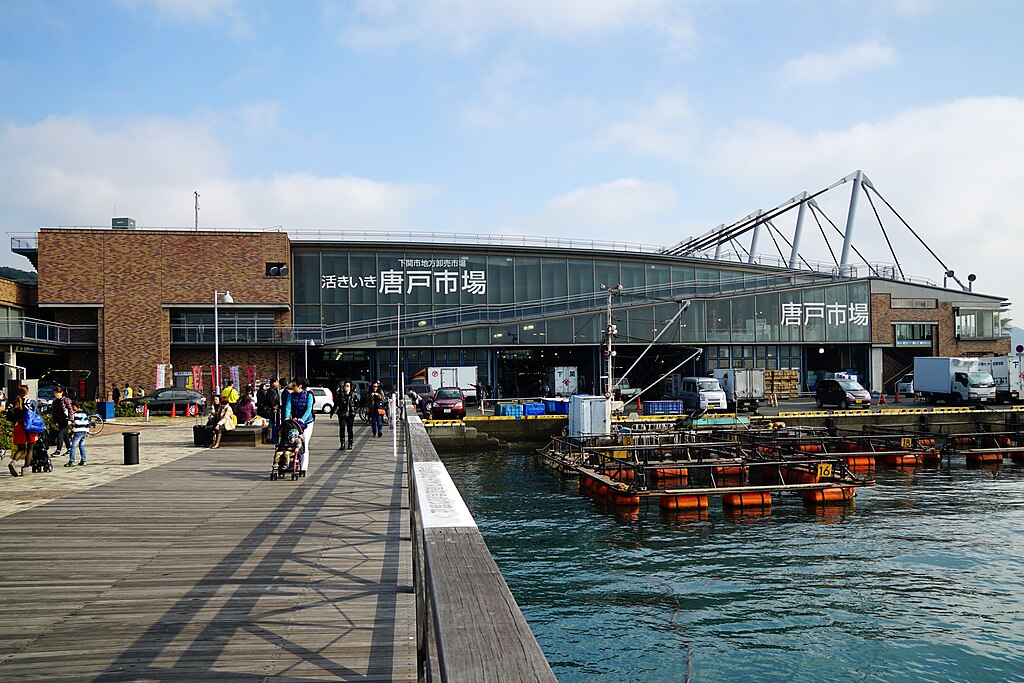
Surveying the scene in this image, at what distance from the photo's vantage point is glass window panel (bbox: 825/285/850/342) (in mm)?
58688

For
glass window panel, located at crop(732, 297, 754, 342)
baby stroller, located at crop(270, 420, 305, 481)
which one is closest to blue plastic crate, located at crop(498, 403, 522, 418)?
glass window panel, located at crop(732, 297, 754, 342)

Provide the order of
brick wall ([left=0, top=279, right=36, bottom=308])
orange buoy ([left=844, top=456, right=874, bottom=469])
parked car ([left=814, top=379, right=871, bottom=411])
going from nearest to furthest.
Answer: orange buoy ([left=844, top=456, right=874, bottom=469]), parked car ([left=814, top=379, right=871, bottom=411]), brick wall ([left=0, top=279, right=36, bottom=308])

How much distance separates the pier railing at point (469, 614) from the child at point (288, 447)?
37.0 feet

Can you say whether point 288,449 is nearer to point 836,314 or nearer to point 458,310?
point 458,310

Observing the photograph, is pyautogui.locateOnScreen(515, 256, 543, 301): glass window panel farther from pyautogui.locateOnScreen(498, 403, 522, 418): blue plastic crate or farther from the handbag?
the handbag

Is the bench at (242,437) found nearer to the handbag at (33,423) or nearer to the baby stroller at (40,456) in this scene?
the baby stroller at (40,456)

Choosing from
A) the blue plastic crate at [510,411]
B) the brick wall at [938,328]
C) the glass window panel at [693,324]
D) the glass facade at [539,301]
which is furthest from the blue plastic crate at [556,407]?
the brick wall at [938,328]

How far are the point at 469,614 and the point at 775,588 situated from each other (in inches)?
528

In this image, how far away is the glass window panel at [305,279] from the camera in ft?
181

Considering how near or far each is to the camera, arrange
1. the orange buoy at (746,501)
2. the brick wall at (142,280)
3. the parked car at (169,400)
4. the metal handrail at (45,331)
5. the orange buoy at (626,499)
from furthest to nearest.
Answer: the brick wall at (142,280)
the metal handrail at (45,331)
the parked car at (169,400)
the orange buoy at (746,501)
the orange buoy at (626,499)

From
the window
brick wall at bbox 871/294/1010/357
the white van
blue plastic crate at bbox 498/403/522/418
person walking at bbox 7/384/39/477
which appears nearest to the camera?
person walking at bbox 7/384/39/477

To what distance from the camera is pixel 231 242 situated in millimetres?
52219

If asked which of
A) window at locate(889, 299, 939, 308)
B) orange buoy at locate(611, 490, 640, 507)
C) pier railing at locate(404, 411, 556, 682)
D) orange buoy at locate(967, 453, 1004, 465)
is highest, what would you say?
window at locate(889, 299, 939, 308)

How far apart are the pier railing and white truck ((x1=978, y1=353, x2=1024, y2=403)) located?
54547 millimetres
